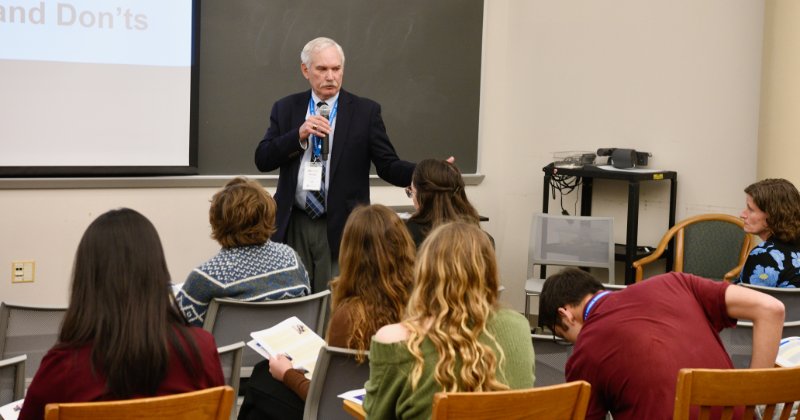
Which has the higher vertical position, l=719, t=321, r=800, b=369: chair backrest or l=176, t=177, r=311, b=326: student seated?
l=176, t=177, r=311, b=326: student seated

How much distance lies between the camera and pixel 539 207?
7.13m

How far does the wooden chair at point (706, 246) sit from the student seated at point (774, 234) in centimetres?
195

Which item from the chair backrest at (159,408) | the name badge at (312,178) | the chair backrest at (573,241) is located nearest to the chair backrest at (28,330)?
the chair backrest at (159,408)

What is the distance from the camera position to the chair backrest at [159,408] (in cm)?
184

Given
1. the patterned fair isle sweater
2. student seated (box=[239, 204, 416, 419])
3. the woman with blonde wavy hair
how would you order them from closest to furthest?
the woman with blonde wavy hair → student seated (box=[239, 204, 416, 419]) → the patterned fair isle sweater

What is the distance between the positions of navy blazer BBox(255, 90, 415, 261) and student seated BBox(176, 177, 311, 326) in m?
1.06

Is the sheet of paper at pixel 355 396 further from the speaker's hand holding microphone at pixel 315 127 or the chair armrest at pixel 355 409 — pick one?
the speaker's hand holding microphone at pixel 315 127

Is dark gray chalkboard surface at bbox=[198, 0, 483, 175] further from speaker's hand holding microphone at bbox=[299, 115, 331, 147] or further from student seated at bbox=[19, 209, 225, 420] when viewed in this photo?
student seated at bbox=[19, 209, 225, 420]

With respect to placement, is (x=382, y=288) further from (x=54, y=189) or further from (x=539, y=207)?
(x=539, y=207)

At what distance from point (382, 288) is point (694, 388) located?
896 millimetres

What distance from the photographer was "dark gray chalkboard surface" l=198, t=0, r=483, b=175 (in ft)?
19.4

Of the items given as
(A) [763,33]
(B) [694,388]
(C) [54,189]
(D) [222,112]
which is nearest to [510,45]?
(A) [763,33]

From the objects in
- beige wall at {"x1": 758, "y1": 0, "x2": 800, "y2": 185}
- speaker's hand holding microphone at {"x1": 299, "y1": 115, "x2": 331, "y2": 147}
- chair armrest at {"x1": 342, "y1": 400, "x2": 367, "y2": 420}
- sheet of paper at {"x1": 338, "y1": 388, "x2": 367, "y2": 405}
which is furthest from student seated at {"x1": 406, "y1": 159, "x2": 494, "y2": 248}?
beige wall at {"x1": 758, "y1": 0, "x2": 800, "y2": 185}

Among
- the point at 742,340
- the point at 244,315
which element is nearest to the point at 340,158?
the point at 244,315
